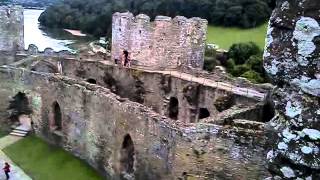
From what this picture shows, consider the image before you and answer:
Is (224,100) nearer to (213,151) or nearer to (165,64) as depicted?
(165,64)

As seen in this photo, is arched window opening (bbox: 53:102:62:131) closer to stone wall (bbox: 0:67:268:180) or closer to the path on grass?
stone wall (bbox: 0:67:268:180)

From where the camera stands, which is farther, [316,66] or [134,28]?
[134,28]

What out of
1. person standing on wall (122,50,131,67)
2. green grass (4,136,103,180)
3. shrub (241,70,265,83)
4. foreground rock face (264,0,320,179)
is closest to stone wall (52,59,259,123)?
person standing on wall (122,50,131,67)

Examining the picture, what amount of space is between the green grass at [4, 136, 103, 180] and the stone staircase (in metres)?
0.61

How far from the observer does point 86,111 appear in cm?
2488

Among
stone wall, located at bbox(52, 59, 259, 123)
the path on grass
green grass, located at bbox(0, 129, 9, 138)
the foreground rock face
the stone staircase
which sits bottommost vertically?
the path on grass

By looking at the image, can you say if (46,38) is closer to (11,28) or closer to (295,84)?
(11,28)

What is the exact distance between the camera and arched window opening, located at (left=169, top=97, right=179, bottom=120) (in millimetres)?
29641

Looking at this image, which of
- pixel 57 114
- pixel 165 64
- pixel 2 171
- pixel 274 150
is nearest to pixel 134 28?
pixel 165 64

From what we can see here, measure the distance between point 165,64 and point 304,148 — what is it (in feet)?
86.4

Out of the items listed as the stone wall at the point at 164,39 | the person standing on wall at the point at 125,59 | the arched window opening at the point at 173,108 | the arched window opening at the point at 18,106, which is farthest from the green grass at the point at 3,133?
the arched window opening at the point at 173,108

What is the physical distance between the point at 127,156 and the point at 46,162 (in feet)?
18.0

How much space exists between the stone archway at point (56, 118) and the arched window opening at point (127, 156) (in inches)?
277

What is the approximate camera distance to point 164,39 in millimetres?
31203
